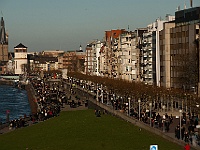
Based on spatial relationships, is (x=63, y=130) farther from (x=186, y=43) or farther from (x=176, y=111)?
(x=186, y=43)

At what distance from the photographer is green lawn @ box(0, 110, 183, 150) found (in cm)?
3819

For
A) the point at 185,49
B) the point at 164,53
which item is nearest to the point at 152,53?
the point at 164,53

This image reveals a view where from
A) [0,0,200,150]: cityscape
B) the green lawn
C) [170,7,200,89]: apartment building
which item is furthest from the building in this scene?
the green lawn

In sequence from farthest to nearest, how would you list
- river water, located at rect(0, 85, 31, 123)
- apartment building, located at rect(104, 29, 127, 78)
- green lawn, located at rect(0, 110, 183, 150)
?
1. apartment building, located at rect(104, 29, 127, 78)
2. river water, located at rect(0, 85, 31, 123)
3. green lawn, located at rect(0, 110, 183, 150)

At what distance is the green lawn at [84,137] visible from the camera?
125 ft

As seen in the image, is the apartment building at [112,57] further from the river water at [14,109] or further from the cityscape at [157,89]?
the river water at [14,109]

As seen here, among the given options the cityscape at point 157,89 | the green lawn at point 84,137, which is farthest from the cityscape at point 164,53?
the green lawn at point 84,137

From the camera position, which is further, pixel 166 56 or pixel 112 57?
pixel 112 57

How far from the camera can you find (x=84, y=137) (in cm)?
4306

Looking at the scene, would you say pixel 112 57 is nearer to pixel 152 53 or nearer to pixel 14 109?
pixel 14 109

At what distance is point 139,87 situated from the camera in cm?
7556

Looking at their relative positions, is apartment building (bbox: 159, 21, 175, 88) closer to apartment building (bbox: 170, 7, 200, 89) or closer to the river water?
apartment building (bbox: 170, 7, 200, 89)

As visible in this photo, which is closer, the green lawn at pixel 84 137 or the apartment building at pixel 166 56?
the green lawn at pixel 84 137

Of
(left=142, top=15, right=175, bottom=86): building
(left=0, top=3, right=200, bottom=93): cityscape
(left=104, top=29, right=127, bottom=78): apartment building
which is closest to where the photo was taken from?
(left=0, top=3, right=200, bottom=93): cityscape
